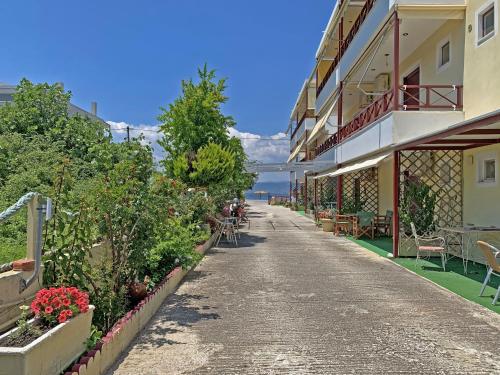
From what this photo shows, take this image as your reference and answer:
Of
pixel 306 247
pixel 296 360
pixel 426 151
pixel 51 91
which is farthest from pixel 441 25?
pixel 51 91

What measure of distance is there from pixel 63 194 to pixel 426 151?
10.6m

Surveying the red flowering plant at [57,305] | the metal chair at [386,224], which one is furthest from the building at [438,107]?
the red flowering plant at [57,305]

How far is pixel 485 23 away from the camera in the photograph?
10750 millimetres

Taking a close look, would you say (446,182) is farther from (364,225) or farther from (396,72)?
(364,225)

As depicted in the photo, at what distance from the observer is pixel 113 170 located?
20.9 ft

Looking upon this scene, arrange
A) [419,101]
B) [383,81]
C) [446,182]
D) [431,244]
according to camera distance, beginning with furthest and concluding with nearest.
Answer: [383,81] → [446,182] → [419,101] → [431,244]

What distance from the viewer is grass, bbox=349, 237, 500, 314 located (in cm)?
745

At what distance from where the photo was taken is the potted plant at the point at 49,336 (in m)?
3.18

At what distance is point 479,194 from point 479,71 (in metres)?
3.01

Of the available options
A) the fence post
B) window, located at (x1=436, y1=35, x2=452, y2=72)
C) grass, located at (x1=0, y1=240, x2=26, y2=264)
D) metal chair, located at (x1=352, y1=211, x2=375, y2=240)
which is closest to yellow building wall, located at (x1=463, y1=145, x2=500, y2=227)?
window, located at (x1=436, y1=35, x2=452, y2=72)

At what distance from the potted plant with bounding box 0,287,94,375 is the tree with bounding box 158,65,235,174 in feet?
38.4

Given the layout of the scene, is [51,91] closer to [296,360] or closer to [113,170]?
[113,170]

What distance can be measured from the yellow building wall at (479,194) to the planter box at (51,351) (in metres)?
9.45

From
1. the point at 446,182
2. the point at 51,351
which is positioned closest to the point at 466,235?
the point at 446,182
